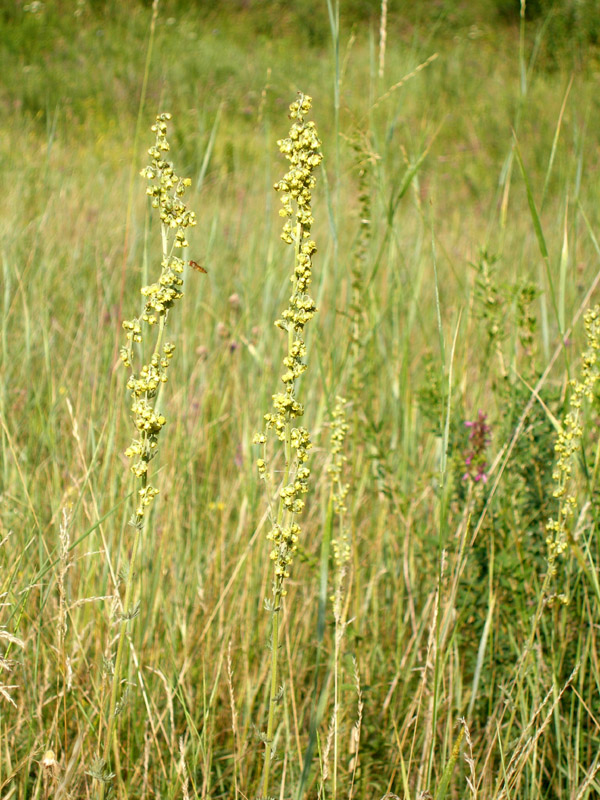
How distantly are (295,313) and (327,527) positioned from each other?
21.7 inches

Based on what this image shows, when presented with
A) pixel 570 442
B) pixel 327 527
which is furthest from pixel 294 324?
pixel 570 442

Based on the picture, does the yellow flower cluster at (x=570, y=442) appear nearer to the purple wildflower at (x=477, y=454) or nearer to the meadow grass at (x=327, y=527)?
the meadow grass at (x=327, y=527)

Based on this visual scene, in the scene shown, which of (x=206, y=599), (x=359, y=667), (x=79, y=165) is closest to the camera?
(x=359, y=667)

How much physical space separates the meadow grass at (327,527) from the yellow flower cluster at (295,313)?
26 cm

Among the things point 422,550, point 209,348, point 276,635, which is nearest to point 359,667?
point 422,550

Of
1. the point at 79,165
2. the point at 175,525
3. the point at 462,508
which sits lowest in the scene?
the point at 175,525

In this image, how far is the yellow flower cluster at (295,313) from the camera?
937 mm

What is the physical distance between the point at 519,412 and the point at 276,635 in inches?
41.7

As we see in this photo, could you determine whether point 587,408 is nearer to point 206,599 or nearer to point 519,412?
point 519,412

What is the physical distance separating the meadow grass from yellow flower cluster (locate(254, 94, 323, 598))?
0.26m

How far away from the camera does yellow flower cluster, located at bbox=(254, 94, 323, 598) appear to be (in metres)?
0.94

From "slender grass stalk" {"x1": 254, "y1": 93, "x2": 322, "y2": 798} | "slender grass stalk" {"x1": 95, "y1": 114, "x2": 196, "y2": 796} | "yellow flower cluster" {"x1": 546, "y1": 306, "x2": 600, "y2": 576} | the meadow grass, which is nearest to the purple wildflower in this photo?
the meadow grass

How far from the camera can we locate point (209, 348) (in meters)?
2.96

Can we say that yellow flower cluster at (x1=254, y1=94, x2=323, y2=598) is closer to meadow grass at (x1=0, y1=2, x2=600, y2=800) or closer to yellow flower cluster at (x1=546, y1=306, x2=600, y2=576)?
meadow grass at (x1=0, y1=2, x2=600, y2=800)
